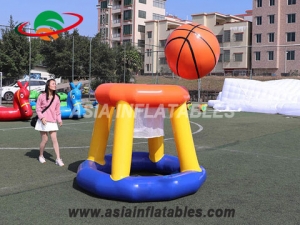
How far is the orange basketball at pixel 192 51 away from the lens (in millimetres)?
5648

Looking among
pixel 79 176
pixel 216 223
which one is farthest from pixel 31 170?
pixel 216 223

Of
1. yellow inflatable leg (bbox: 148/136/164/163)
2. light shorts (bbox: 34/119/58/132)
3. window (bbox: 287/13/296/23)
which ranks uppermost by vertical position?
window (bbox: 287/13/296/23)

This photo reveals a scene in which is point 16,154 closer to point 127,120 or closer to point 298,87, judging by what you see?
point 127,120

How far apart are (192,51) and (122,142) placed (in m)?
1.72

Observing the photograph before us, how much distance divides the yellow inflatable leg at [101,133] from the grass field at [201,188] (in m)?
0.52

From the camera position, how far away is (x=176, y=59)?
18.9 ft

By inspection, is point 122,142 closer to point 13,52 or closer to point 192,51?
point 192,51

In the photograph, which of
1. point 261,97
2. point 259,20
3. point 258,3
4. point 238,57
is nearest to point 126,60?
point 238,57

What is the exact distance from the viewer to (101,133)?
615 cm

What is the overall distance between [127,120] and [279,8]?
48534mm

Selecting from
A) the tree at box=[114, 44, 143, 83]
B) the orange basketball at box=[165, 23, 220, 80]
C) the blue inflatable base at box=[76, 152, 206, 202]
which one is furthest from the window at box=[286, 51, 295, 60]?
the blue inflatable base at box=[76, 152, 206, 202]

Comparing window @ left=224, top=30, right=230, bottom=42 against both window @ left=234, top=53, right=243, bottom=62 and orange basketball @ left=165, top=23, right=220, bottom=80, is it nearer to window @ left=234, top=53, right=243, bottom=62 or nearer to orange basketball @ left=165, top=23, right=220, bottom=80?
window @ left=234, top=53, right=243, bottom=62

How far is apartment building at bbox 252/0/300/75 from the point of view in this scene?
46.6m

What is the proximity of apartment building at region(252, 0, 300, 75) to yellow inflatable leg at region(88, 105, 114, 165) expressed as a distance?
4272 cm
